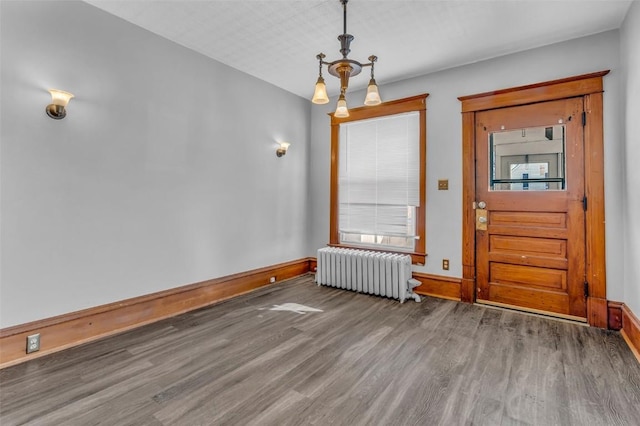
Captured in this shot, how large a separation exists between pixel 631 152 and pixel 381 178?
2.49m

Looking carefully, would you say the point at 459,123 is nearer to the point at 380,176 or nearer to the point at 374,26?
the point at 380,176

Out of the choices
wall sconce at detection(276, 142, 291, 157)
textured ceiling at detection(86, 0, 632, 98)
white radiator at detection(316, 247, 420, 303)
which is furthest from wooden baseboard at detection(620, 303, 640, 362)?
wall sconce at detection(276, 142, 291, 157)

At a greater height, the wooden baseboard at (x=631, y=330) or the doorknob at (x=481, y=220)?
the doorknob at (x=481, y=220)

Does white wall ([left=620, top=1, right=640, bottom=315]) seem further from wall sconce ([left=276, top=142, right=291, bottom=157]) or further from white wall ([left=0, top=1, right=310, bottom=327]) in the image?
white wall ([left=0, top=1, right=310, bottom=327])

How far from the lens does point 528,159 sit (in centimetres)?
334

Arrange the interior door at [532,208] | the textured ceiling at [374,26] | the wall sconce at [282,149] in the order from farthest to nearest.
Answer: the wall sconce at [282,149] → the interior door at [532,208] → the textured ceiling at [374,26]

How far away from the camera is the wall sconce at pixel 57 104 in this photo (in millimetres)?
2367

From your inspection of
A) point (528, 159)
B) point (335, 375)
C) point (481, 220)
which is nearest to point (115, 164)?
point (335, 375)

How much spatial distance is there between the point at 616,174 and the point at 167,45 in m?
4.59

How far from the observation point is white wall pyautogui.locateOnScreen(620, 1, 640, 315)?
245 cm

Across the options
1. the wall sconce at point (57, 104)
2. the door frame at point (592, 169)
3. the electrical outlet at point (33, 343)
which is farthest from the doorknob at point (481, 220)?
the electrical outlet at point (33, 343)

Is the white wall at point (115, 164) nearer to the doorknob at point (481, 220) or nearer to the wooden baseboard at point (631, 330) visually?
the doorknob at point (481, 220)

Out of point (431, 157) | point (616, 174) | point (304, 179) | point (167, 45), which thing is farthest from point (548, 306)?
point (167, 45)

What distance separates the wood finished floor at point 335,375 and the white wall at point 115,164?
61 cm
